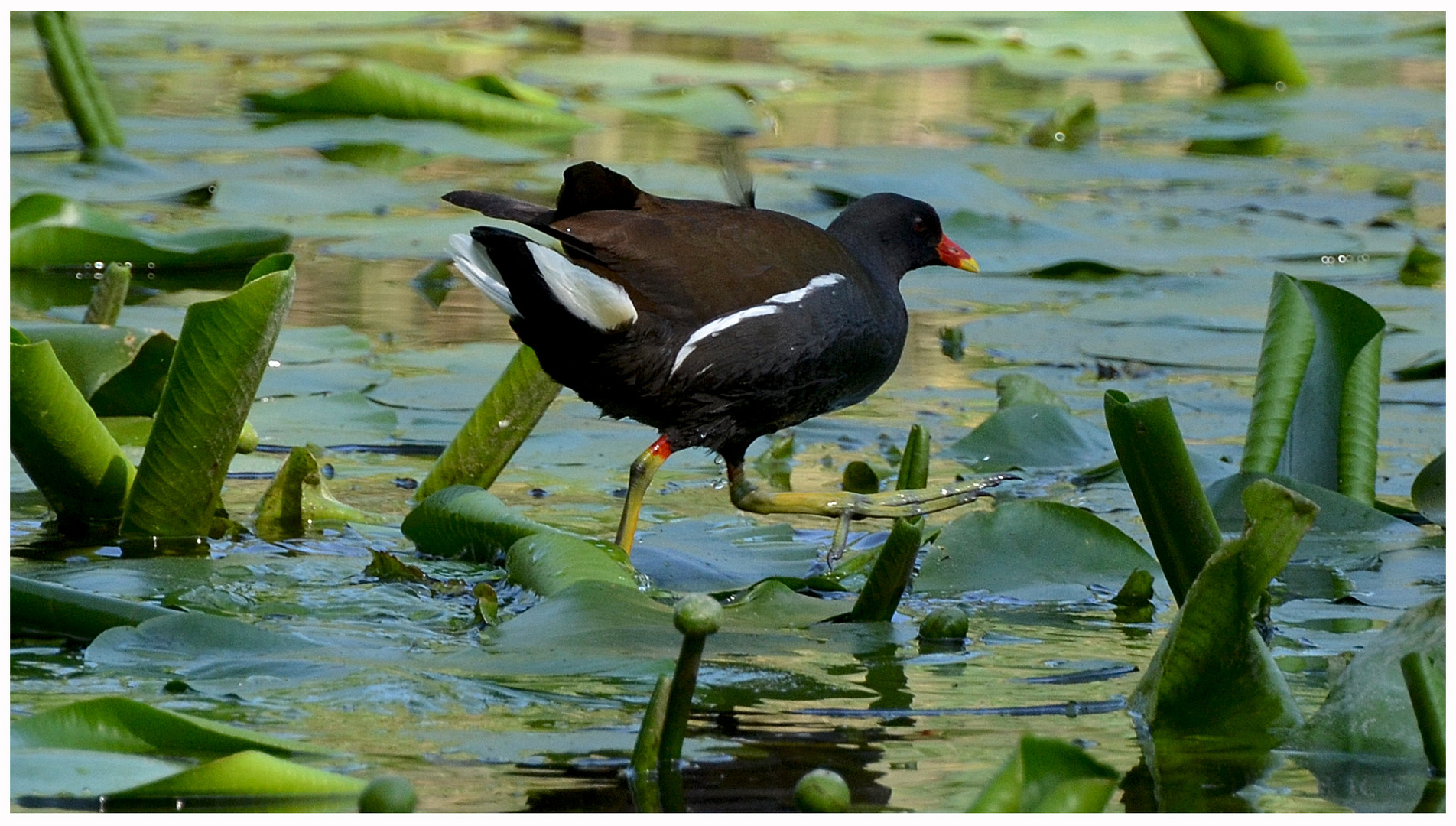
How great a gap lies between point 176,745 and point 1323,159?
5.73m

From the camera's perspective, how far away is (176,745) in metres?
1.62

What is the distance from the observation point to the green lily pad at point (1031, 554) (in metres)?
2.40

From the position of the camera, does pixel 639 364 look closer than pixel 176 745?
No

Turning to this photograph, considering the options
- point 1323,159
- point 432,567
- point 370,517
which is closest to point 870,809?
point 432,567

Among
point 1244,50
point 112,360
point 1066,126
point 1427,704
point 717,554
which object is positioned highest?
point 1244,50

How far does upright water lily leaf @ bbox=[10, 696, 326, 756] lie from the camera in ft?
5.21

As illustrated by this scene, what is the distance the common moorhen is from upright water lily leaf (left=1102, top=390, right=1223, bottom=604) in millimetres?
538

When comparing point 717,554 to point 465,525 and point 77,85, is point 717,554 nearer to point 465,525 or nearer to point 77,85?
point 465,525

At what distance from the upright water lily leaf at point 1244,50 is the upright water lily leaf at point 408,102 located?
95.1 inches

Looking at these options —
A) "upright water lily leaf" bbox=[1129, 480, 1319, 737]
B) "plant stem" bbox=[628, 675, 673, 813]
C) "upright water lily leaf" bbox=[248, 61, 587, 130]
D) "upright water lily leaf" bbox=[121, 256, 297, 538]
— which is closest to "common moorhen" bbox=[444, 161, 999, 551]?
"upright water lily leaf" bbox=[121, 256, 297, 538]

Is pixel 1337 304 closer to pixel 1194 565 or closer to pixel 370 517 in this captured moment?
pixel 1194 565

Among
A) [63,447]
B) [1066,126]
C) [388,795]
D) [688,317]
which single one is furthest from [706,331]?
[1066,126]

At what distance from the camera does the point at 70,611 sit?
1.99 m

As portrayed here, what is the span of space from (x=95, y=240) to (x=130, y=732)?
8.90 ft
